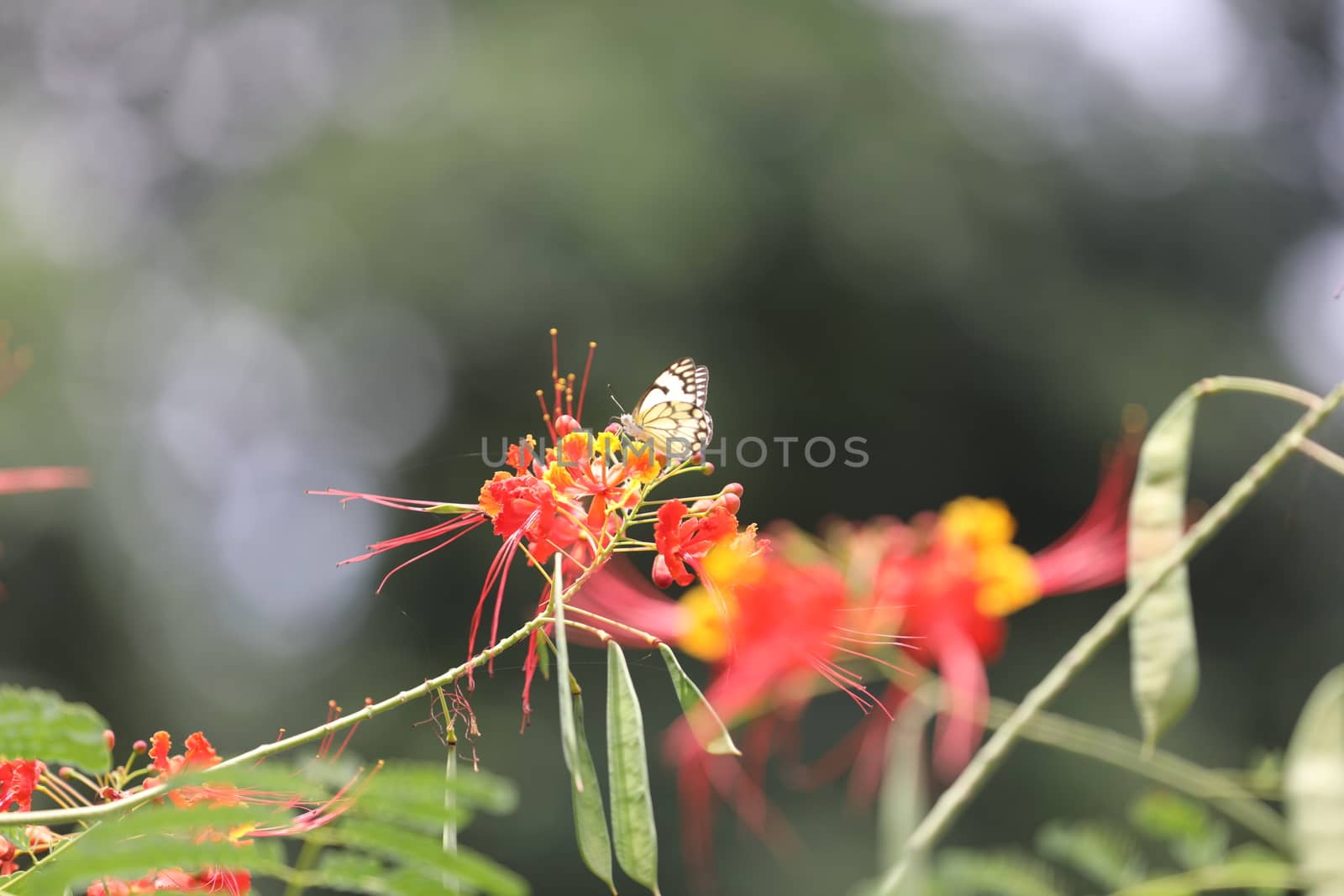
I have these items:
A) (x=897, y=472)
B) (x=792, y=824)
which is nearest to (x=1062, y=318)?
(x=897, y=472)

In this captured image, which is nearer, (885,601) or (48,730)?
(48,730)

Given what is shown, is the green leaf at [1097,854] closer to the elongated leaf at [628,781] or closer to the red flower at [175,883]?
the elongated leaf at [628,781]

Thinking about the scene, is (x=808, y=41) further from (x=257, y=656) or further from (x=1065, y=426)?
(x=257, y=656)

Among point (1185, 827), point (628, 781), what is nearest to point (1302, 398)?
point (628, 781)

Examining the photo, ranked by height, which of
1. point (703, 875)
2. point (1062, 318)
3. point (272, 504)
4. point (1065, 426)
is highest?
point (1062, 318)

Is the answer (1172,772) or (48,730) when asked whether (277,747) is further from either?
(1172,772)

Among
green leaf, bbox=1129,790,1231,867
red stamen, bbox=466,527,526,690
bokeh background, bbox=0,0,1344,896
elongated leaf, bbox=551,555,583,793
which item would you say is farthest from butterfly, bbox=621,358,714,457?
bokeh background, bbox=0,0,1344,896
